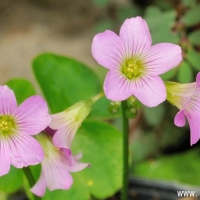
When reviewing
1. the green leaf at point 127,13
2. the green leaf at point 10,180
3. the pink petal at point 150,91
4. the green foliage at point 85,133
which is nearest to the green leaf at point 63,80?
the green foliage at point 85,133

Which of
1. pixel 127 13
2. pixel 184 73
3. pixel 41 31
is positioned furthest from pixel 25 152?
pixel 41 31

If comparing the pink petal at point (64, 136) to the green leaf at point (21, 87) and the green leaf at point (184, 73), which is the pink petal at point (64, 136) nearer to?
the green leaf at point (21, 87)

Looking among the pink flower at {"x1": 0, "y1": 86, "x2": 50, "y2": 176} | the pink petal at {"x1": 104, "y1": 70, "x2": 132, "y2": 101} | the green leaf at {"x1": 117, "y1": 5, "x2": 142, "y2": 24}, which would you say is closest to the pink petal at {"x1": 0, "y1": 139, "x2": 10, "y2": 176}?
the pink flower at {"x1": 0, "y1": 86, "x2": 50, "y2": 176}

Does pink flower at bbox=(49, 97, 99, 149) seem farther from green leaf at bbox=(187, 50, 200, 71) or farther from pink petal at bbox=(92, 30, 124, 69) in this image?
green leaf at bbox=(187, 50, 200, 71)

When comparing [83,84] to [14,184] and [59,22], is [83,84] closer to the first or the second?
[14,184]

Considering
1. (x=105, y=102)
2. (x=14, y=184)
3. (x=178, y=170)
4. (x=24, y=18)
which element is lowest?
(x=178, y=170)

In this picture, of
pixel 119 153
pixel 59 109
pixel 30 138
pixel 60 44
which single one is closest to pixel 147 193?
pixel 119 153
